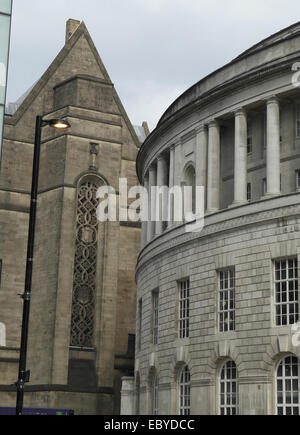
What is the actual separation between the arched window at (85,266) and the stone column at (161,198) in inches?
567

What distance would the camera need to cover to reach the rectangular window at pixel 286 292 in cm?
2852

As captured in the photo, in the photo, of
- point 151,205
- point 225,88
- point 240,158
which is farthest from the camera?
point 151,205

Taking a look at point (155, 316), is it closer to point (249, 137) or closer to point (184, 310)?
point (184, 310)

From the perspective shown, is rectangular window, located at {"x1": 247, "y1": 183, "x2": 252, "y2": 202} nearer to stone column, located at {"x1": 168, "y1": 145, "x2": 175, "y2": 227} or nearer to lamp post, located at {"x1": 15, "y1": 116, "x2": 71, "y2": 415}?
stone column, located at {"x1": 168, "y1": 145, "x2": 175, "y2": 227}

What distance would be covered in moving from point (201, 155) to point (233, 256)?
587 cm

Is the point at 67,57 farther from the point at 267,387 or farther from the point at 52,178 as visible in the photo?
the point at 267,387

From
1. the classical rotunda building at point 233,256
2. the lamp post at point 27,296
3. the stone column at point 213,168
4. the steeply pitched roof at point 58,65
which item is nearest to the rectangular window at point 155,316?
the classical rotunda building at point 233,256

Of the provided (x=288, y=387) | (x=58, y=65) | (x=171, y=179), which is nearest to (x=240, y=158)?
(x=171, y=179)

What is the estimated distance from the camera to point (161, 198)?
39656 mm

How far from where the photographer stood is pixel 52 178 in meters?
54.0

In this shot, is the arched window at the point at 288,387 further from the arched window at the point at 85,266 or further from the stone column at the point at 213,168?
the arched window at the point at 85,266

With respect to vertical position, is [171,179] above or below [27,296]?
above

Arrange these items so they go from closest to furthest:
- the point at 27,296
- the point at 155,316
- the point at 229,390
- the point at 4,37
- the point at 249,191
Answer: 1. the point at 27,296
2. the point at 229,390
3. the point at 4,37
4. the point at 249,191
5. the point at 155,316
